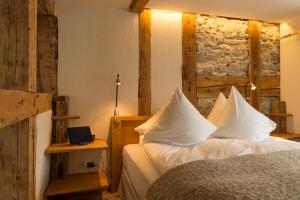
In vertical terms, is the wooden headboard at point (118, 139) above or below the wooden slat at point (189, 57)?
below

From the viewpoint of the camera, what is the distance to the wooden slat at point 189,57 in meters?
3.01

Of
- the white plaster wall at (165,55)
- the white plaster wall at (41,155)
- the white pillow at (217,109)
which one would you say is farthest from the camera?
the white plaster wall at (165,55)

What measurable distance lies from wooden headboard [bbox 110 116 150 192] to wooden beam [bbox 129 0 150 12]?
1.32 meters

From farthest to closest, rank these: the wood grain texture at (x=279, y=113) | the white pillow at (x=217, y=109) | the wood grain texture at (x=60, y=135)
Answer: the wood grain texture at (x=279, y=113) → the white pillow at (x=217, y=109) → the wood grain texture at (x=60, y=135)

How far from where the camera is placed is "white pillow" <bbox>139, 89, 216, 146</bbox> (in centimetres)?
225

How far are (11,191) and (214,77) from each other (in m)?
2.65

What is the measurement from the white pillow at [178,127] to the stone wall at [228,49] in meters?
0.71

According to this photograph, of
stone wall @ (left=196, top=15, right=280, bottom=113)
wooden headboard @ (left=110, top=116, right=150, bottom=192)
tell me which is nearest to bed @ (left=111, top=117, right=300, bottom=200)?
wooden headboard @ (left=110, top=116, right=150, bottom=192)

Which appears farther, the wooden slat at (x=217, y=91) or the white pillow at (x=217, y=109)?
the wooden slat at (x=217, y=91)

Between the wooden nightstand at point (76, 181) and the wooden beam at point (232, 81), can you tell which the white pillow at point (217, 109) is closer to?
the wooden beam at point (232, 81)

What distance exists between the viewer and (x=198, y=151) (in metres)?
1.96

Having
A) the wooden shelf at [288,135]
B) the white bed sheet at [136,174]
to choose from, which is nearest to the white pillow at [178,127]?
the white bed sheet at [136,174]

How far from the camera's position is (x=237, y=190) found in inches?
43.3

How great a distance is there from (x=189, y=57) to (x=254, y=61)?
1047 mm
